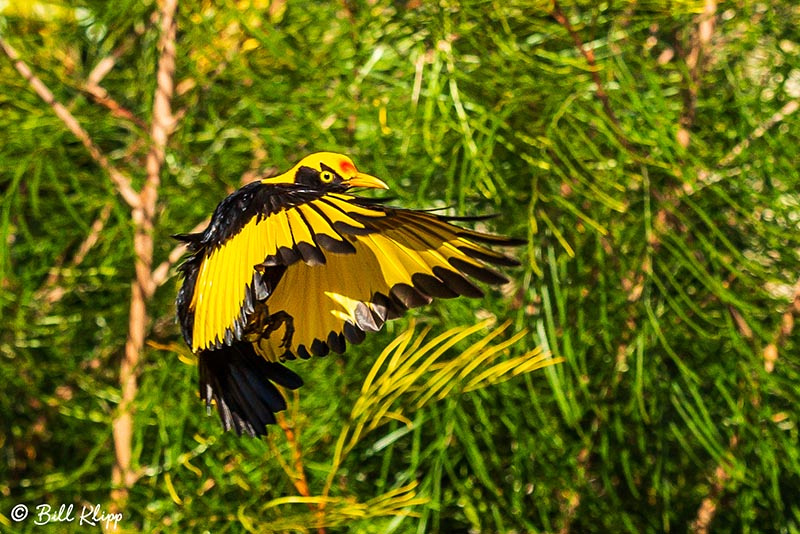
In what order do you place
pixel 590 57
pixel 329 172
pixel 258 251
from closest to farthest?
pixel 258 251 → pixel 329 172 → pixel 590 57

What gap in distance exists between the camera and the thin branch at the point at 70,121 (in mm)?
677

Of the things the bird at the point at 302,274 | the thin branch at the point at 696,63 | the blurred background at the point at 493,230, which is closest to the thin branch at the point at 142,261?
the blurred background at the point at 493,230

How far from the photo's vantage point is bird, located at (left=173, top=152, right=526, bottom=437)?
0.37 m

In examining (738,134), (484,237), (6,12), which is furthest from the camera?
(6,12)

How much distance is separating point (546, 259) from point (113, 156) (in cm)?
35

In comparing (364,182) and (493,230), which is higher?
(364,182)

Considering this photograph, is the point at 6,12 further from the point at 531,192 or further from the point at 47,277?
the point at 531,192

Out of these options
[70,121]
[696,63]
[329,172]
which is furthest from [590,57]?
[70,121]

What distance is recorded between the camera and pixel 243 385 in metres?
0.46

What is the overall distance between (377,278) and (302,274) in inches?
2.1

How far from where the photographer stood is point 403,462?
73 centimetres

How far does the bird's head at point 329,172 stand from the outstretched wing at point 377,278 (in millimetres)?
42

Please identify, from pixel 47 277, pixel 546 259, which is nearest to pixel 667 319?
pixel 546 259

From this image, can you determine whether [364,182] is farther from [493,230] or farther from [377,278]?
[493,230]
